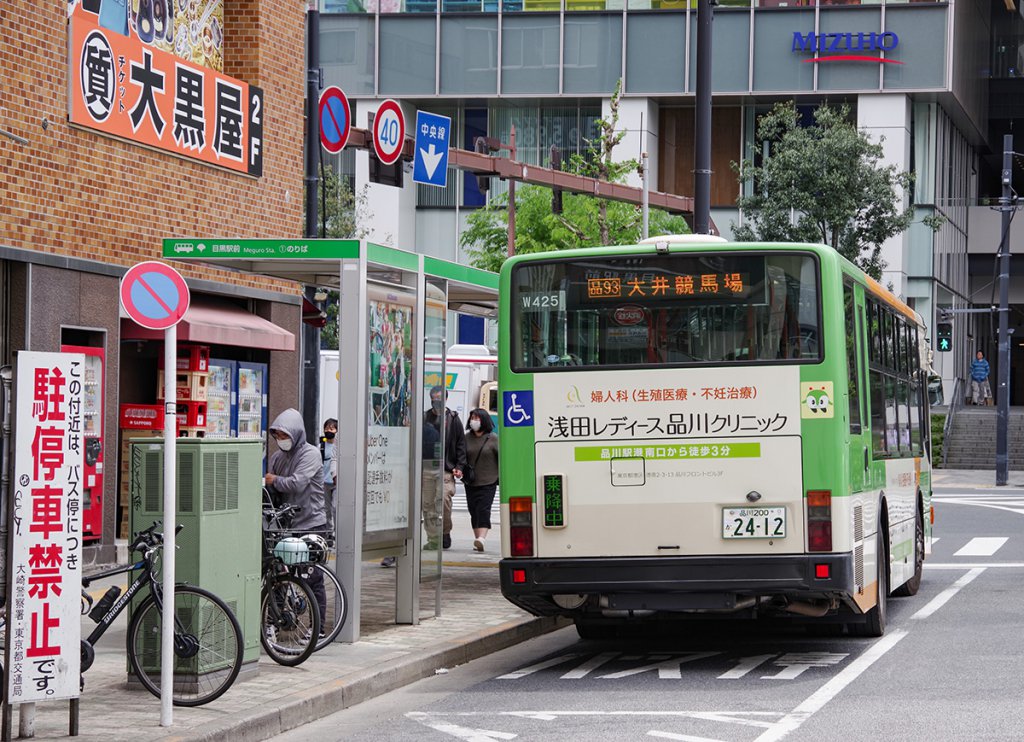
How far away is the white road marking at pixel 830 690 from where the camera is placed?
8.91 meters

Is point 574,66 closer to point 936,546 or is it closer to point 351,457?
point 936,546

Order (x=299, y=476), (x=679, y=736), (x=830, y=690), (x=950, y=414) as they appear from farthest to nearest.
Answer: (x=950, y=414) < (x=299, y=476) < (x=830, y=690) < (x=679, y=736)

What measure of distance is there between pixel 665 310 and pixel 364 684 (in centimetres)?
348

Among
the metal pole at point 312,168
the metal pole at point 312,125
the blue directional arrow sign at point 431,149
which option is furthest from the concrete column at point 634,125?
the blue directional arrow sign at point 431,149

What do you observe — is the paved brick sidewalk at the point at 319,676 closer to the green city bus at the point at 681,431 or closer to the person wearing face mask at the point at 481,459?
the green city bus at the point at 681,431

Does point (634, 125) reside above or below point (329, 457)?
above

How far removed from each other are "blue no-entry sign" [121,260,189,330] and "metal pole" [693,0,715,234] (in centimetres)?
1092

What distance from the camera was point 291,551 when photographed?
11070 mm

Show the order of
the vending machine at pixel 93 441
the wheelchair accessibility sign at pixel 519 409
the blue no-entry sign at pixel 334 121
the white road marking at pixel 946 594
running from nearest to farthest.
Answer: the wheelchair accessibility sign at pixel 519 409 → the white road marking at pixel 946 594 → the vending machine at pixel 93 441 → the blue no-entry sign at pixel 334 121

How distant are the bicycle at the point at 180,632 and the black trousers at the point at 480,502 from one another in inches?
404

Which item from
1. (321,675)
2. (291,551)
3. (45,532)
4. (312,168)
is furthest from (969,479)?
(45,532)

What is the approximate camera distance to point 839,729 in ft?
29.2

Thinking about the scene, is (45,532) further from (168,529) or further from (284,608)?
(284,608)

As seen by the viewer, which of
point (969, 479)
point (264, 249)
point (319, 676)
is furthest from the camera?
point (969, 479)
